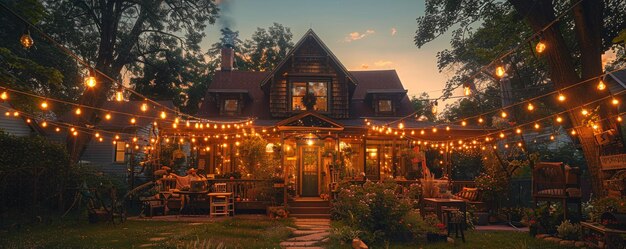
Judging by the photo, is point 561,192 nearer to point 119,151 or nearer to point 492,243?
point 492,243

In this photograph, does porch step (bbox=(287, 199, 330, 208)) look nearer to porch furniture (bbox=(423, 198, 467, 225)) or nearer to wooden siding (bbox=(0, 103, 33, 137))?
porch furniture (bbox=(423, 198, 467, 225))

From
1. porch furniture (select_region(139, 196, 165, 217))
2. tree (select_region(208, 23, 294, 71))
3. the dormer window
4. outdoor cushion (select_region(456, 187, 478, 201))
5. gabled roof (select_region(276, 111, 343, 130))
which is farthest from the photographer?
tree (select_region(208, 23, 294, 71))

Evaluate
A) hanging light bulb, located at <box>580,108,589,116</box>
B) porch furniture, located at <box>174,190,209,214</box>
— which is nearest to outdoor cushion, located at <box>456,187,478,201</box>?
hanging light bulb, located at <box>580,108,589,116</box>

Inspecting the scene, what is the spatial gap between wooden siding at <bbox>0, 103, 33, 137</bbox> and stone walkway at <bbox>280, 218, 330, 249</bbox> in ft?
63.1

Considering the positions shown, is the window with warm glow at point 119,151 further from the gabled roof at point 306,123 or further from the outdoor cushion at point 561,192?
the outdoor cushion at point 561,192

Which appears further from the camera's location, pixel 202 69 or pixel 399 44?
pixel 202 69

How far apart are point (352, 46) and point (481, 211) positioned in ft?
41.4

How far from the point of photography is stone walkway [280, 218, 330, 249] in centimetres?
898

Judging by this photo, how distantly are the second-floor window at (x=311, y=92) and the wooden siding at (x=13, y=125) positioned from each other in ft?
51.7

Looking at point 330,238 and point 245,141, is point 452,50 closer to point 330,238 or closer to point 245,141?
point 245,141

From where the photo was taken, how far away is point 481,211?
13.9 metres

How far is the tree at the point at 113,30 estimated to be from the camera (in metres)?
19.3

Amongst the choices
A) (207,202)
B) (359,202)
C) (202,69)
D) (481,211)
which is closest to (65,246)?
(359,202)

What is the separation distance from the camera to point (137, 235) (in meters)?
10.1
